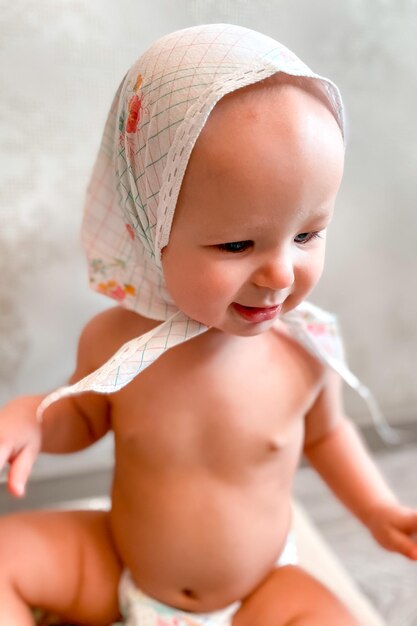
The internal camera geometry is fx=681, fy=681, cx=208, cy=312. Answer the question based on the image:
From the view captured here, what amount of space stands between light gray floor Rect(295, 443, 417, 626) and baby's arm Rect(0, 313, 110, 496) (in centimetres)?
41

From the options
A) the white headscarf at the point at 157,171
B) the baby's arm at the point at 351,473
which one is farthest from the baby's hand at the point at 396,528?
the white headscarf at the point at 157,171

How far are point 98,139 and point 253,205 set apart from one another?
14.2 inches

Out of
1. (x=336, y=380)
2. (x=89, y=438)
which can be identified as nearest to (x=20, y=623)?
(x=89, y=438)

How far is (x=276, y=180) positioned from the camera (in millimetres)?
442

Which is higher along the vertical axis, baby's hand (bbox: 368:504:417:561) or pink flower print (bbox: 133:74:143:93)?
pink flower print (bbox: 133:74:143:93)

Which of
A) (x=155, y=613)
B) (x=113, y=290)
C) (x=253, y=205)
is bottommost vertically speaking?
(x=155, y=613)

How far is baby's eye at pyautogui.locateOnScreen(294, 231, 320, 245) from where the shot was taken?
497 mm

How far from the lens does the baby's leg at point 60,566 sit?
588 millimetres

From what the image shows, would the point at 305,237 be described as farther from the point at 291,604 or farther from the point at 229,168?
the point at 291,604

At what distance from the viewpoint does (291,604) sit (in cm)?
60

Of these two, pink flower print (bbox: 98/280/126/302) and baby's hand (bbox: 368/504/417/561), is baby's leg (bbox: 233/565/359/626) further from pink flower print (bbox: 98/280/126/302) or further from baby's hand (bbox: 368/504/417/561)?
pink flower print (bbox: 98/280/126/302)

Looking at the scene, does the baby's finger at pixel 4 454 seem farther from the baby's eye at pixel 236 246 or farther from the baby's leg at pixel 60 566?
the baby's eye at pixel 236 246

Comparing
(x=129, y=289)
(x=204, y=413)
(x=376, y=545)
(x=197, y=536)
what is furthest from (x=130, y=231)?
(x=376, y=545)

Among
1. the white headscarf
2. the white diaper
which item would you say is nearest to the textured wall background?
the white headscarf
